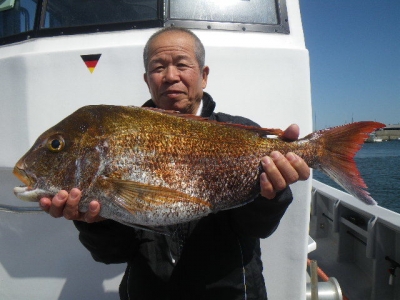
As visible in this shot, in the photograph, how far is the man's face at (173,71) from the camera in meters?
2.14

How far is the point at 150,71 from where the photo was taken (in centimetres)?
221

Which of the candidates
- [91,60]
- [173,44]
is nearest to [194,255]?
[173,44]

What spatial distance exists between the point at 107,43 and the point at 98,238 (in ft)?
6.25

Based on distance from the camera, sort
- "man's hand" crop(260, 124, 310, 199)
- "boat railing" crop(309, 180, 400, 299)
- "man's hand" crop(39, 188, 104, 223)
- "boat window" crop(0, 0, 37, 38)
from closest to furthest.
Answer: "man's hand" crop(39, 188, 104, 223)
"man's hand" crop(260, 124, 310, 199)
"boat window" crop(0, 0, 37, 38)
"boat railing" crop(309, 180, 400, 299)

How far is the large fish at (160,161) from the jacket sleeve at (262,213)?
0.34ft

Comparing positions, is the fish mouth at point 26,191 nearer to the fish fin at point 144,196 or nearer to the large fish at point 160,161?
the large fish at point 160,161

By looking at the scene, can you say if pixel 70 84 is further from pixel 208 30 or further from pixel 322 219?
pixel 322 219

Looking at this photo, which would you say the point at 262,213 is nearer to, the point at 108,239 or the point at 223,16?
the point at 108,239

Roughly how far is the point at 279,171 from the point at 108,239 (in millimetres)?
1111

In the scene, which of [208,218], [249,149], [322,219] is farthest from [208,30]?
[322,219]

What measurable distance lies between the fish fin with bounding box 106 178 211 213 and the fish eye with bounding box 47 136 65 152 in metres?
0.34

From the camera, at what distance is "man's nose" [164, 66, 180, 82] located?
2099mm

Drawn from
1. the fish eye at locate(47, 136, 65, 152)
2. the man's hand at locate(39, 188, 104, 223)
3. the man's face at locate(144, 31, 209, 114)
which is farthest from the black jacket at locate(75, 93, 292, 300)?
the man's face at locate(144, 31, 209, 114)

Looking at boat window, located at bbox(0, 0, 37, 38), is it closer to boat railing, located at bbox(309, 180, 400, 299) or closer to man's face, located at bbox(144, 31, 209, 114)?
man's face, located at bbox(144, 31, 209, 114)
